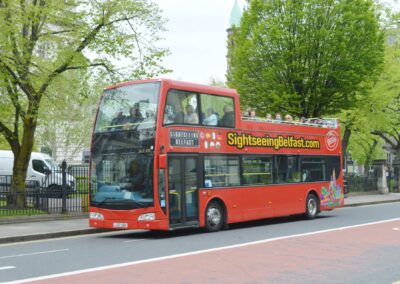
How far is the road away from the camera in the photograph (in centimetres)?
920

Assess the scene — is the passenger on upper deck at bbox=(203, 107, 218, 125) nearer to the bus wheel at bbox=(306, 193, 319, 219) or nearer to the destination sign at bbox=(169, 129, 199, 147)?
the destination sign at bbox=(169, 129, 199, 147)

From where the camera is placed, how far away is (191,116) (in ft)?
54.0

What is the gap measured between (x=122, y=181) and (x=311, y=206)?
902cm

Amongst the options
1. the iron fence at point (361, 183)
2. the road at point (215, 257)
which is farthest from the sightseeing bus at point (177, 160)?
the iron fence at point (361, 183)

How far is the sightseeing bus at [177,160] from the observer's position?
50.4 ft

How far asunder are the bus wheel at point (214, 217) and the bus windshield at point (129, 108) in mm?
3288

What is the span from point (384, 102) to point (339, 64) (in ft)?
29.0

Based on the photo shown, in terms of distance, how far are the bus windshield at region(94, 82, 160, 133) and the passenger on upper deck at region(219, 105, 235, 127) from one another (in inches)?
110

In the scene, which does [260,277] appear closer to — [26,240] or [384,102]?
[26,240]

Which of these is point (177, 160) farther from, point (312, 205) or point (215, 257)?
point (312, 205)

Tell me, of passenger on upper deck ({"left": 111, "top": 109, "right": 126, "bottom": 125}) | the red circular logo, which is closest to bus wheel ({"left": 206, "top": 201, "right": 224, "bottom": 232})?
passenger on upper deck ({"left": 111, "top": 109, "right": 126, "bottom": 125})

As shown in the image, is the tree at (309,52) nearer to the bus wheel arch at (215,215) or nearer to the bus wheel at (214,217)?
the bus wheel arch at (215,215)

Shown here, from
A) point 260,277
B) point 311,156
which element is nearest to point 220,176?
point 311,156

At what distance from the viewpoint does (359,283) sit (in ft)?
28.0
